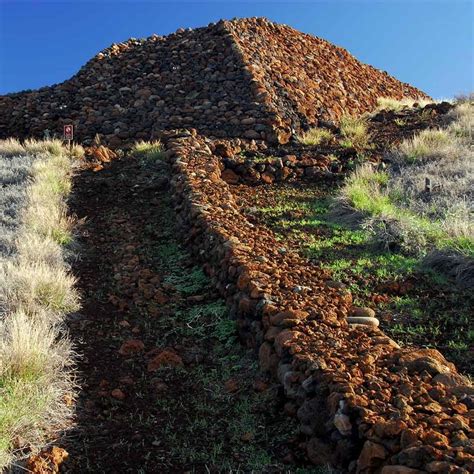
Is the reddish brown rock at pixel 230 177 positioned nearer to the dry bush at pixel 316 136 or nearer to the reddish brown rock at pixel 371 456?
the dry bush at pixel 316 136

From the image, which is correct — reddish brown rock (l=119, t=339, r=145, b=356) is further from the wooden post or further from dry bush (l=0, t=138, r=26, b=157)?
dry bush (l=0, t=138, r=26, b=157)

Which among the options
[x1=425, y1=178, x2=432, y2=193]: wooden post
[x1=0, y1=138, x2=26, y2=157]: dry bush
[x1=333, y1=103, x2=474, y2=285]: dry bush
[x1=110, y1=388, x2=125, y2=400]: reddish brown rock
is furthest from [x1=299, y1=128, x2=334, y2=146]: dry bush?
[x1=110, y1=388, x2=125, y2=400]: reddish brown rock

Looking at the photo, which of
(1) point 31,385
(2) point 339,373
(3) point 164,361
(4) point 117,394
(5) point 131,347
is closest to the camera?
(2) point 339,373

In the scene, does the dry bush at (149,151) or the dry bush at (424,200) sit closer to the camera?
the dry bush at (424,200)

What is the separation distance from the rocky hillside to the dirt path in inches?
250

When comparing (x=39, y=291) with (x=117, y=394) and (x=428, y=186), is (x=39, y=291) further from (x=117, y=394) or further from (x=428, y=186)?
(x=428, y=186)

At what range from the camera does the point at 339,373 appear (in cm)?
319

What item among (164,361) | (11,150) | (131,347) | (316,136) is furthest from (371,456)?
(11,150)

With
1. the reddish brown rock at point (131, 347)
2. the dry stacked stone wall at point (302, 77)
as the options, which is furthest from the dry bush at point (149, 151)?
the reddish brown rock at point (131, 347)

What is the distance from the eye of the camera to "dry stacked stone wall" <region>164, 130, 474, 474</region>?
8.55 ft

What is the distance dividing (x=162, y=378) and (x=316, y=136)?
27.7 feet

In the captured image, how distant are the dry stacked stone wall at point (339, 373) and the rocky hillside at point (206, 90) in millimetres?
6943

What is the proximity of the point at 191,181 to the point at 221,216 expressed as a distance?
1.42 meters

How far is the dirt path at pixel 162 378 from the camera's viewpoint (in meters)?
3.31
